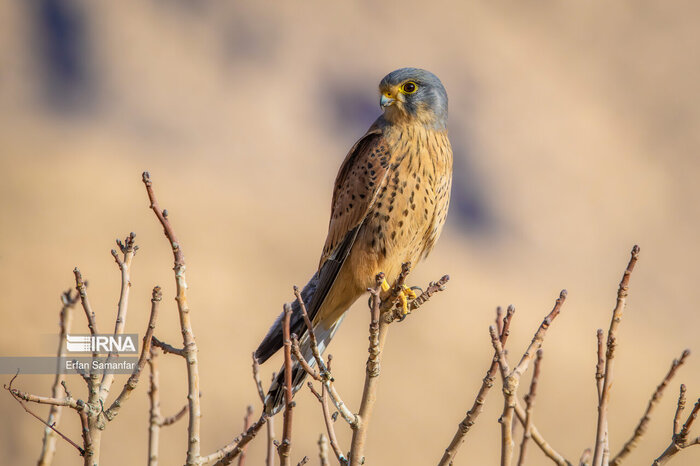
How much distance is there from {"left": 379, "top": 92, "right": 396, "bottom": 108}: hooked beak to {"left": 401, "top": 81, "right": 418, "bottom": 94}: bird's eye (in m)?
0.07

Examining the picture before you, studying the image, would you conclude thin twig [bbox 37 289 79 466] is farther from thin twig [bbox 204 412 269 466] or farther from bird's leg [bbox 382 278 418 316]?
bird's leg [bbox 382 278 418 316]

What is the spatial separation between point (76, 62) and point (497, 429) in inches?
456

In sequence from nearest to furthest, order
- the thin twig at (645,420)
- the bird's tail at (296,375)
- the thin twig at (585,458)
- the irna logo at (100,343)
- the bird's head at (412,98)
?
the thin twig at (645,420), the thin twig at (585,458), the irna logo at (100,343), the bird's tail at (296,375), the bird's head at (412,98)

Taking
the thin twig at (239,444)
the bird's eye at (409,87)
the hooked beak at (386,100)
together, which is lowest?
the thin twig at (239,444)

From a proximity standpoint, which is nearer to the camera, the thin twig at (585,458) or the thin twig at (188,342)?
the thin twig at (188,342)

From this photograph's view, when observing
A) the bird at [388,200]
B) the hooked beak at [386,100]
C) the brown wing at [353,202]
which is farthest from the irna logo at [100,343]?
the hooked beak at [386,100]

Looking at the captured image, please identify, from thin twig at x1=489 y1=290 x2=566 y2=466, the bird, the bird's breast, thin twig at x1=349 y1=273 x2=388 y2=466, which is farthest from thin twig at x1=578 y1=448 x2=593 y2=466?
the bird's breast

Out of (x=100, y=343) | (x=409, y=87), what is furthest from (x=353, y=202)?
(x=100, y=343)

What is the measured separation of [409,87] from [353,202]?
59 centimetres

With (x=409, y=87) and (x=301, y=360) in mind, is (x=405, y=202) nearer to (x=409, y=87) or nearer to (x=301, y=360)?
(x=409, y=87)

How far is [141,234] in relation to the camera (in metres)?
10.4

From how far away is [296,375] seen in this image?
10.3ft

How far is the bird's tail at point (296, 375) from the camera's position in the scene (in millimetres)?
2816

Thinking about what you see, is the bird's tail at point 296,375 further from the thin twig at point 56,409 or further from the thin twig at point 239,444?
the thin twig at point 56,409
